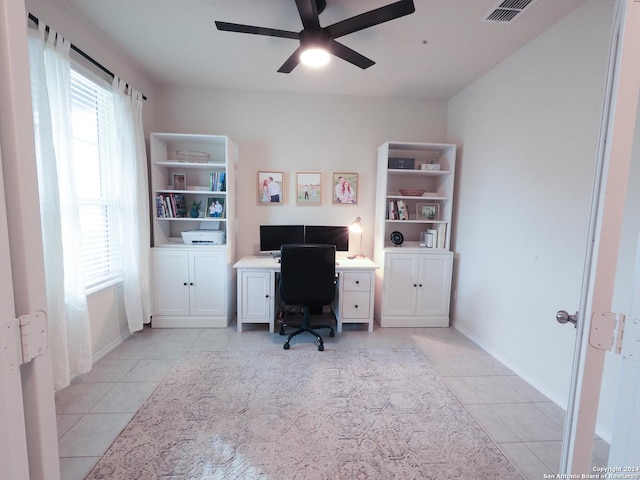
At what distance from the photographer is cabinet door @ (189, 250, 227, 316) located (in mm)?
3047

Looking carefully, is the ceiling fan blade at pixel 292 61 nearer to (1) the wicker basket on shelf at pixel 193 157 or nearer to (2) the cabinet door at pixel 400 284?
(1) the wicker basket on shelf at pixel 193 157

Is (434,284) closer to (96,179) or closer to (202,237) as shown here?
(202,237)

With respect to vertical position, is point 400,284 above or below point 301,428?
above

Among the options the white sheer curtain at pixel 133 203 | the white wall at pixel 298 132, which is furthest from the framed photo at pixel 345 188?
the white sheer curtain at pixel 133 203

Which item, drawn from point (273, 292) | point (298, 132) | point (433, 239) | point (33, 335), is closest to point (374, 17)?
point (298, 132)

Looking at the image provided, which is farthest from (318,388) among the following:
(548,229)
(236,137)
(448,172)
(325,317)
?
(236,137)

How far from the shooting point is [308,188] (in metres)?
3.49

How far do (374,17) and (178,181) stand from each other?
263 cm

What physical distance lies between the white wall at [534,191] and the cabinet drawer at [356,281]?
1109mm

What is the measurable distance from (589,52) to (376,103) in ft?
6.59

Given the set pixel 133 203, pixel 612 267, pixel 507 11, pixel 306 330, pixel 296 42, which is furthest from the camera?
pixel 306 330

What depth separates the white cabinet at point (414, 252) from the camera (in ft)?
10.5

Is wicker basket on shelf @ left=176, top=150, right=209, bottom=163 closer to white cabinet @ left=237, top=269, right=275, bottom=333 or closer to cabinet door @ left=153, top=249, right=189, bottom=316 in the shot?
→ cabinet door @ left=153, top=249, right=189, bottom=316

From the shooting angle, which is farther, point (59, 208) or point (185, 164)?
point (185, 164)
